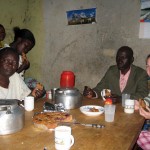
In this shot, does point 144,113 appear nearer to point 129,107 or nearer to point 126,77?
point 129,107

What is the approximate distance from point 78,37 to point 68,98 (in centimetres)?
220

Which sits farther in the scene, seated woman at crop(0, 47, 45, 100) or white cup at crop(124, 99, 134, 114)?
seated woman at crop(0, 47, 45, 100)

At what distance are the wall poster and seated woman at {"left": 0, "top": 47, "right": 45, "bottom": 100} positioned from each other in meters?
2.00

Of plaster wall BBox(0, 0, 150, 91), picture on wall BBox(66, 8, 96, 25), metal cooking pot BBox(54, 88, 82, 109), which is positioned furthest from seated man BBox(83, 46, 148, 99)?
picture on wall BBox(66, 8, 96, 25)

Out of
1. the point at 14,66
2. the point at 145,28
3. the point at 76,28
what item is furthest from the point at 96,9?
the point at 14,66

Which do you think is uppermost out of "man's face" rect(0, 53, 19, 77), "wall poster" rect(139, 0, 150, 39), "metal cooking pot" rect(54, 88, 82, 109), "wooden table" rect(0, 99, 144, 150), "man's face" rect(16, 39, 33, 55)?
"wall poster" rect(139, 0, 150, 39)

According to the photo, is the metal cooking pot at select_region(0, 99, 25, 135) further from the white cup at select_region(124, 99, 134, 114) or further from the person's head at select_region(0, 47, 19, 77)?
the white cup at select_region(124, 99, 134, 114)

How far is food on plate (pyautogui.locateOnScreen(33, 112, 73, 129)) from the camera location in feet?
4.72

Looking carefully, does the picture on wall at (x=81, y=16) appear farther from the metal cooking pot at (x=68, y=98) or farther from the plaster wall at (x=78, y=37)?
the metal cooking pot at (x=68, y=98)

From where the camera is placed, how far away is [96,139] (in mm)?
1340

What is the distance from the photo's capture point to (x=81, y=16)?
3846 millimetres

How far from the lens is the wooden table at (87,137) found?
122cm

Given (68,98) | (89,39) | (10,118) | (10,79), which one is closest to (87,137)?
(10,118)

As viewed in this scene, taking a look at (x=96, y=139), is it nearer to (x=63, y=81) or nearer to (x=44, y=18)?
(x=63, y=81)
